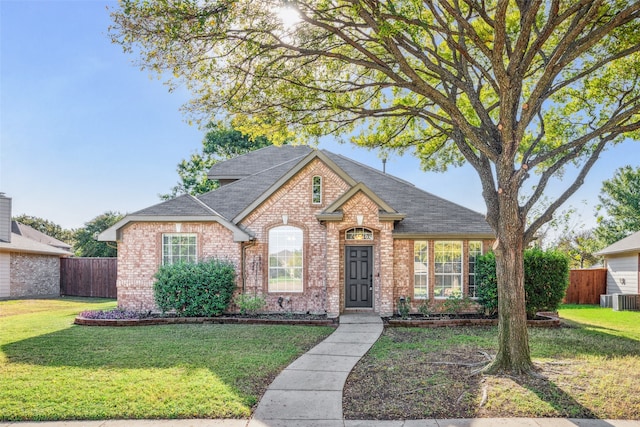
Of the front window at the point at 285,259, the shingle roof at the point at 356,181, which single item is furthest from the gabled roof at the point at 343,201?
the front window at the point at 285,259

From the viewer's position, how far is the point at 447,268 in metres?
14.6

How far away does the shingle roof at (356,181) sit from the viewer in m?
14.6

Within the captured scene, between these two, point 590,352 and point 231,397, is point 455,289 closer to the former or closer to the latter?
point 590,352

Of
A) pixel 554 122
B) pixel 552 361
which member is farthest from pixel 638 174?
pixel 552 361

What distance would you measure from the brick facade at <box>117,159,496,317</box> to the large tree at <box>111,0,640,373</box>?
10.6 feet

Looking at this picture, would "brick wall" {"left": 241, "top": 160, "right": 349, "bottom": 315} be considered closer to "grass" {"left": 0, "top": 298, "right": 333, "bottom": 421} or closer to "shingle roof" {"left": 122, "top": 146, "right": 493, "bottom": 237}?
"shingle roof" {"left": 122, "top": 146, "right": 493, "bottom": 237}

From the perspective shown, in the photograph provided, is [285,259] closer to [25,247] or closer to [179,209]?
[179,209]

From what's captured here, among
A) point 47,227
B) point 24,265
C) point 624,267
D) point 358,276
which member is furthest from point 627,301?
point 47,227

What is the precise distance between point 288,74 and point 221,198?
824 cm

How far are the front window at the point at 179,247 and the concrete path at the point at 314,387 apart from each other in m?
6.39

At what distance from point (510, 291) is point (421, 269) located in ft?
A: 22.7

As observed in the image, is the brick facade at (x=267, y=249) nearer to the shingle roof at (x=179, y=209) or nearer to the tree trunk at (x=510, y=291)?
the shingle roof at (x=179, y=209)

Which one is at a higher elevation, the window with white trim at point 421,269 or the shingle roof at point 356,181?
the shingle roof at point 356,181

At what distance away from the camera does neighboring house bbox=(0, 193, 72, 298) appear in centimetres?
2245
